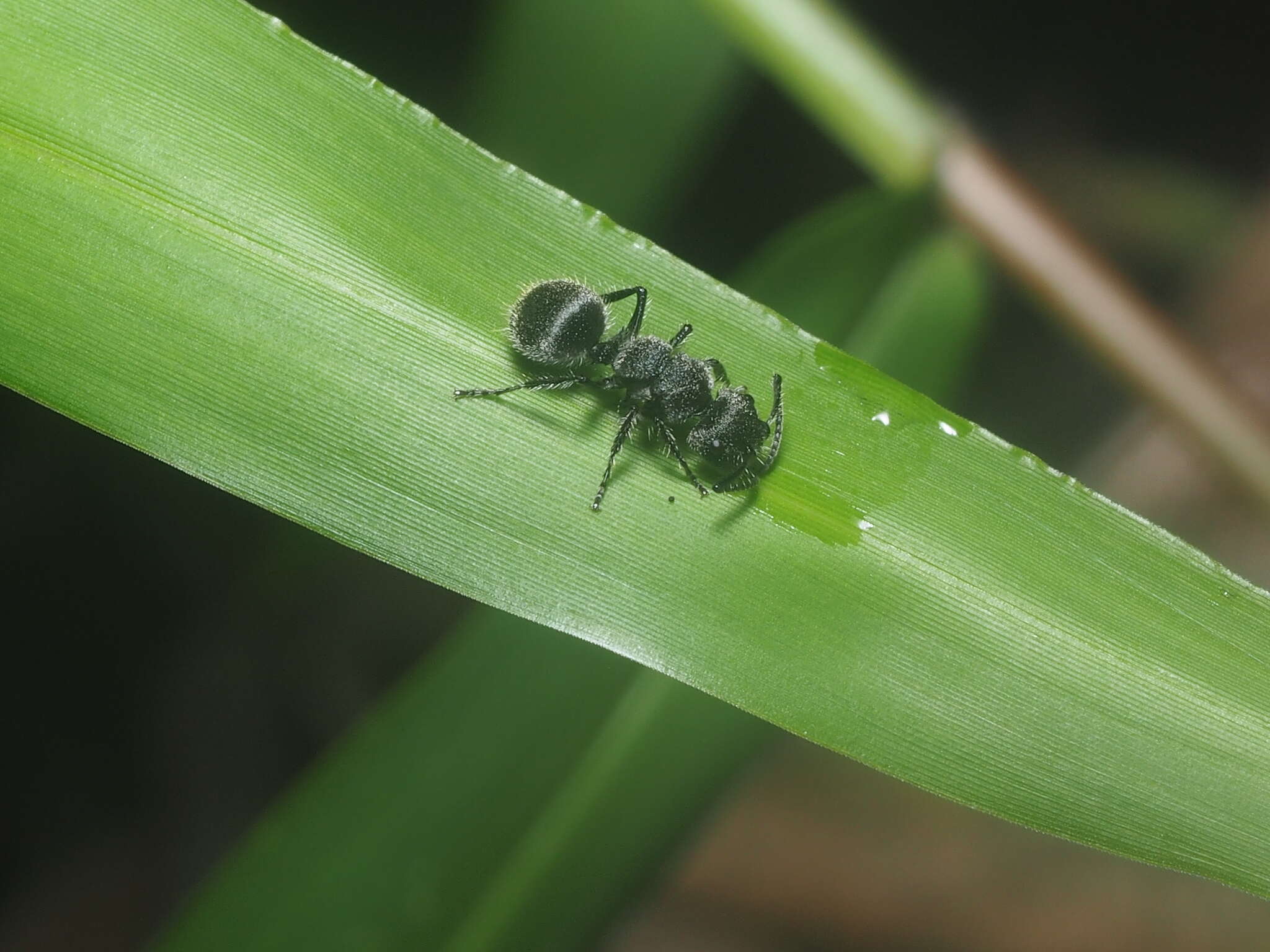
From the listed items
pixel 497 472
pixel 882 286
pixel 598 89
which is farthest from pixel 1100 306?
pixel 497 472

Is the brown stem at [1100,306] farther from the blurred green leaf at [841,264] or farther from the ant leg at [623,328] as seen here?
the ant leg at [623,328]

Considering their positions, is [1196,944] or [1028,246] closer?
[1028,246]

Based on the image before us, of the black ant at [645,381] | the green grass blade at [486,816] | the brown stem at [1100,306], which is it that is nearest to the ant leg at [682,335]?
the black ant at [645,381]

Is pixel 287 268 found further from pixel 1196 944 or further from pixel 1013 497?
pixel 1196 944

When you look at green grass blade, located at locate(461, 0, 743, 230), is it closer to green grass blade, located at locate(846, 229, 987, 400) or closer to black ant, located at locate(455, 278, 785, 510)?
black ant, located at locate(455, 278, 785, 510)

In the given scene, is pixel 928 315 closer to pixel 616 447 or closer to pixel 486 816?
pixel 616 447

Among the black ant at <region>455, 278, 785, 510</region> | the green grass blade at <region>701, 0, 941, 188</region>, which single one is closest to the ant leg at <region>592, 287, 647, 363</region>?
the black ant at <region>455, 278, 785, 510</region>

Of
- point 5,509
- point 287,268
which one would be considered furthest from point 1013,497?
point 5,509
